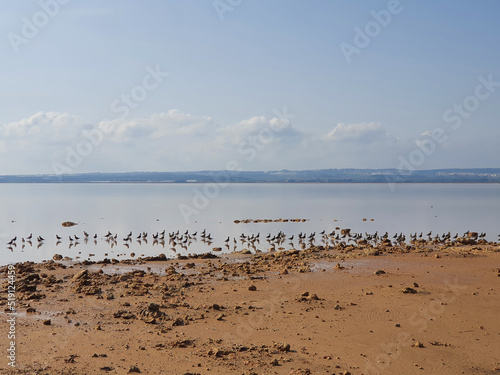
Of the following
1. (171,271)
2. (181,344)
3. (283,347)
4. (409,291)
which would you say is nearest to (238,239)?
(171,271)

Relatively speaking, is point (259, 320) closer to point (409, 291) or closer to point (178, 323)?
point (178, 323)

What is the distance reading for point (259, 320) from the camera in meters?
12.5

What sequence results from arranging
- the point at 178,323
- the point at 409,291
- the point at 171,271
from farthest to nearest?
1. the point at 171,271
2. the point at 409,291
3. the point at 178,323

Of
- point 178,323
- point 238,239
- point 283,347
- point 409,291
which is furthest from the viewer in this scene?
point 238,239

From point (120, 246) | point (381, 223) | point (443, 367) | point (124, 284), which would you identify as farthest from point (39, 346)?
point (381, 223)

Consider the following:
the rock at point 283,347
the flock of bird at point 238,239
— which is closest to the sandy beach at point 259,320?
the rock at point 283,347

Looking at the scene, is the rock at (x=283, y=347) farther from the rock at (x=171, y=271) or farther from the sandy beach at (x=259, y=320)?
the rock at (x=171, y=271)

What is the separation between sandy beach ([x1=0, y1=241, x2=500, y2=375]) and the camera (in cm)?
971

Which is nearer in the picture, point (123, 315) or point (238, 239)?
point (123, 315)

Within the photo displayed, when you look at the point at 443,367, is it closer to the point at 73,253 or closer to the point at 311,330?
the point at 311,330

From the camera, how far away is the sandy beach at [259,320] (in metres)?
9.71

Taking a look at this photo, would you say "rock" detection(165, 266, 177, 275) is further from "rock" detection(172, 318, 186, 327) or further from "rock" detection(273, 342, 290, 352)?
"rock" detection(273, 342, 290, 352)

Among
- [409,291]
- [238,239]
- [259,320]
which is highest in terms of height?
[409,291]

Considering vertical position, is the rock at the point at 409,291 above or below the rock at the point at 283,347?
above
